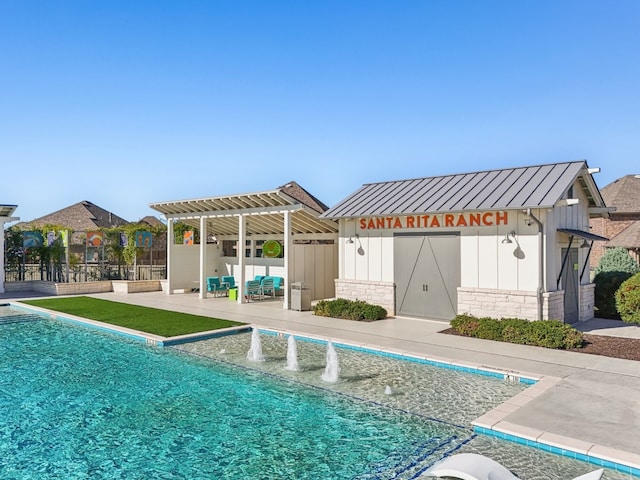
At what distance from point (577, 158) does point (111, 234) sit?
2016 cm

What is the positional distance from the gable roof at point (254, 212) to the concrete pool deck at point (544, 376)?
377 centimetres

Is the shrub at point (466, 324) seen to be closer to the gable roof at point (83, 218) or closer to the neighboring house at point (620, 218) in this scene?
the neighboring house at point (620, 218)

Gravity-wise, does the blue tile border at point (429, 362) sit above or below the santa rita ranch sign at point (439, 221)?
below

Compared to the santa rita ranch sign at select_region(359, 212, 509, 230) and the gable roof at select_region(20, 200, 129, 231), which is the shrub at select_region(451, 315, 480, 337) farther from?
the gable roof at select_region(20, 200, 129, 231)

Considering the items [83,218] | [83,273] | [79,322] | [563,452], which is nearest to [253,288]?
[79,322]

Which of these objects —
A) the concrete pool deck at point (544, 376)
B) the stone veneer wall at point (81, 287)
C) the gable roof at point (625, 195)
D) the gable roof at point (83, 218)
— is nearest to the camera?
the concrete pool deck at point (544, 376)

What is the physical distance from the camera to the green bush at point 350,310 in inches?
548

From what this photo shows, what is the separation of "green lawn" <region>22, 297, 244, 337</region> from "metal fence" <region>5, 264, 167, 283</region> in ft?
13.0

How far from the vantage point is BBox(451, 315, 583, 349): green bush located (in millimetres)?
10258

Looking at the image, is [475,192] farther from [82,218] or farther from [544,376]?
[82,218]

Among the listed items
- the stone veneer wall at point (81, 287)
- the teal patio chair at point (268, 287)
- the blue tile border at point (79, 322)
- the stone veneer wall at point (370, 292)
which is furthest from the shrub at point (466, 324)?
the stone veneer wall at point (81, 287)

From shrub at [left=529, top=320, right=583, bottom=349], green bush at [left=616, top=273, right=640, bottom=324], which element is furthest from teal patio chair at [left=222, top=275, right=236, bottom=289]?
green bush at [left=616, top=273, right=640, bottom=324]

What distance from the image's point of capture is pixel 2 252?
21516mm

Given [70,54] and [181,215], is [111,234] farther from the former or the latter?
[70,54]
